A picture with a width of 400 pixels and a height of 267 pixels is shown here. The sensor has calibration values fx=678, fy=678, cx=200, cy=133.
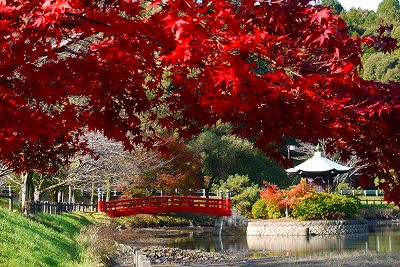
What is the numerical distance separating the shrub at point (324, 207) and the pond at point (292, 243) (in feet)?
5.19

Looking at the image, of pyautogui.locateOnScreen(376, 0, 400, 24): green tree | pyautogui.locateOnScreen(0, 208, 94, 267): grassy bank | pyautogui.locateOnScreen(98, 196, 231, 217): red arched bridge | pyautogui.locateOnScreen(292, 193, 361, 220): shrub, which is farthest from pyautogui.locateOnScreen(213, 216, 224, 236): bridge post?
pyautogui.locateOnScreen(376, 0, 400, 24): green tree

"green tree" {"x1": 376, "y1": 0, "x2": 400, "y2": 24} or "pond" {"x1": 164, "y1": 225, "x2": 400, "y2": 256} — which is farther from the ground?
"green tree" {"x1": 376, "y1": 0, "x2": 400, "y2": 24}

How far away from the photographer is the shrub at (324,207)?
3141 centimetres

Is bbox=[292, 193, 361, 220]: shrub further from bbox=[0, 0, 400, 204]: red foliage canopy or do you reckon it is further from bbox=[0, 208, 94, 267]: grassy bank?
bbox=[0, 0, 400, 204]: red foliage canopy

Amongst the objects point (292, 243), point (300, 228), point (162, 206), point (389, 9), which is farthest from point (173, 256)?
point (389, 9)

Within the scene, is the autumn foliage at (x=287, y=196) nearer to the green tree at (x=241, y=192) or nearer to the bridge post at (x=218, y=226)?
the bridge post at (x=218, y=226)

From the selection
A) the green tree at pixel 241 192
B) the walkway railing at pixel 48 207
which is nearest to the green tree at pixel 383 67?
the green tree at pixel 241 192

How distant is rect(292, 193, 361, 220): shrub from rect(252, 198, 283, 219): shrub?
881 mm

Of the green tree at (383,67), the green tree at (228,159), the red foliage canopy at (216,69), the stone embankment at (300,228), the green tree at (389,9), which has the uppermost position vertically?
the green tree at (389,9)

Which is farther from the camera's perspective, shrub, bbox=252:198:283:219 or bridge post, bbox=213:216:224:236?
bridge post, bbox=213:216:224:236

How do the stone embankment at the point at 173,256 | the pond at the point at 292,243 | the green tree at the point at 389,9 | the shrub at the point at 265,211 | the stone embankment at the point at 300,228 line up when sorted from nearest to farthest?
the stone embankment at the point at 173,256
the pond at the point at 292,243
the stone embankment at the point at 300,228
the shrub at the point at 265,211
the green tree at the point at 389,9

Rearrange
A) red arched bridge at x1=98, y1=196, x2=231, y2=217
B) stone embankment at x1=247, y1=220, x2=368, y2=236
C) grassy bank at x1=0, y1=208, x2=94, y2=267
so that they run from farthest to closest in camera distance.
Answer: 1. red arched bridge at x1=98, y1=196, x2=231, y2=217
2. stone embankment at x1=247, y1=220, x2=368, y2=236
3. grassy bank at x1=0, y1=208, x2=94, y2=267

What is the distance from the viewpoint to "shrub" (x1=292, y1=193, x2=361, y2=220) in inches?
1236

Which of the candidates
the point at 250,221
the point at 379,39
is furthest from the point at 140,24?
the point at 250,221
